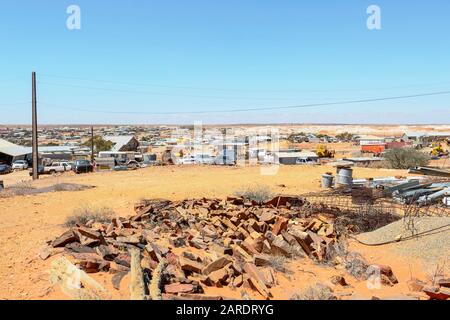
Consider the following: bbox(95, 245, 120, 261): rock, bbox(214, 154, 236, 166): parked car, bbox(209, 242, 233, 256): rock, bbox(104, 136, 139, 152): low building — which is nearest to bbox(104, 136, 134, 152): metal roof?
bbox(104, 136, 139, 152): low building

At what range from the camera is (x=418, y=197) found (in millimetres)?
13898

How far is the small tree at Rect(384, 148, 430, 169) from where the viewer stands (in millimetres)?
29203

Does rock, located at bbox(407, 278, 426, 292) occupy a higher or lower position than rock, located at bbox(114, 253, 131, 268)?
lower

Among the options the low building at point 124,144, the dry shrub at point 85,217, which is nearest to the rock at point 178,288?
the dry shrub at point 85,217

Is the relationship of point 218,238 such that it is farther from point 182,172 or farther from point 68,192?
point 182,172

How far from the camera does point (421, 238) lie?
9102mm

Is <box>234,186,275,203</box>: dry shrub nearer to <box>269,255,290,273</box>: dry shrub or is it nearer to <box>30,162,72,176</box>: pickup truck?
<box>269,255,290,273</box>: dry shrub

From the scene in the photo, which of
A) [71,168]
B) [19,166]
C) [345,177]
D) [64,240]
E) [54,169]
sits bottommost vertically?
[19,166]

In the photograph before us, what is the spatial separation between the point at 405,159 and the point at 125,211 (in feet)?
76.1

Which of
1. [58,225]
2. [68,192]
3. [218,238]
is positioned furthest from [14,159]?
[218,238]

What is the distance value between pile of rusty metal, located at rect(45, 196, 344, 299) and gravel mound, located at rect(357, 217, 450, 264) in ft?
3.88

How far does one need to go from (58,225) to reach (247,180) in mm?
12575

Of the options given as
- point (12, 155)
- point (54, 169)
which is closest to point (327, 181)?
point (54, 169)

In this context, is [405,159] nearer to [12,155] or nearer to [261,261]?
[261,261]
